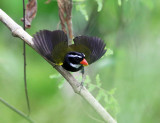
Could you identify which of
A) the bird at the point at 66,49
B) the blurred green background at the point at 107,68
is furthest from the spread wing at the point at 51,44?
the blurred green background at the point at 107,68

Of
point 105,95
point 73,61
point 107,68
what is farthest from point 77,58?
point 107,68

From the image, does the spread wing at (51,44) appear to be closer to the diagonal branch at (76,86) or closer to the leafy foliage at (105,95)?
the diagonal branch at (76,86)

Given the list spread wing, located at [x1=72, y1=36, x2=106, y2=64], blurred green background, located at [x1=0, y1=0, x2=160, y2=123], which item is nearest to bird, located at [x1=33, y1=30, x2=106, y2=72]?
spread wing, located at [x1=72, y1=36, x2=106, y2=64]

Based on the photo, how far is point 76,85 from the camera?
43.3 inches

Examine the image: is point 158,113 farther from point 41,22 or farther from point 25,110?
point 41,22

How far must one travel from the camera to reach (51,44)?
114 centimetres

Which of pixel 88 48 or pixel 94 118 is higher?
pixel 88 48

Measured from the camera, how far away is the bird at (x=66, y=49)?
3.59ft

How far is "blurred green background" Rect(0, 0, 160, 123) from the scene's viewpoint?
121 cm

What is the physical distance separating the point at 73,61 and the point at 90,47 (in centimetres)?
12

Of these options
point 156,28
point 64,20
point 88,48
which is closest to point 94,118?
point 88,48

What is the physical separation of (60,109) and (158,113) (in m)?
0.48

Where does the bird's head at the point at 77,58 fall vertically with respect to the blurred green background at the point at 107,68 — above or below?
above

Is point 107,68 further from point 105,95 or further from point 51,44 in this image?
point 51,44
